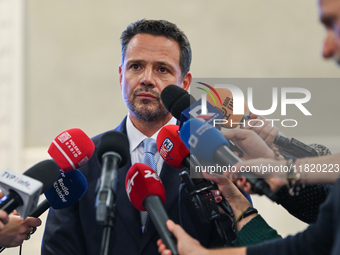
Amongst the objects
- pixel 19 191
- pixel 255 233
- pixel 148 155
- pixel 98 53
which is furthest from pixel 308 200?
pixel 98 53

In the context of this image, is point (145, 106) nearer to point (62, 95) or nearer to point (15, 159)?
point (62, 95)

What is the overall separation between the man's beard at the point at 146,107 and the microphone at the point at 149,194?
72 centimetres

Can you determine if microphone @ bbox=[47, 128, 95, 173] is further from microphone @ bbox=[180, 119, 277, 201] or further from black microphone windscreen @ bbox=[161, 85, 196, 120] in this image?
microphone @ bbox=[180, 119, 277, 201]

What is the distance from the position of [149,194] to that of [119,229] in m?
0.55

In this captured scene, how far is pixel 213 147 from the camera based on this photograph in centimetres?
104

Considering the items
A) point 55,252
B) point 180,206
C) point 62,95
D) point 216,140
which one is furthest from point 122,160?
point 62,95

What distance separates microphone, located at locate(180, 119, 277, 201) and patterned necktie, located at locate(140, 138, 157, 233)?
601 millimetres

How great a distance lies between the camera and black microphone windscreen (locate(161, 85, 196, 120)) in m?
1.46

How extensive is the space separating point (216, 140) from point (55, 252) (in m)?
1.10

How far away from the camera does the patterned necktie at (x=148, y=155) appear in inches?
67.2

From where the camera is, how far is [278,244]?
0.96 m

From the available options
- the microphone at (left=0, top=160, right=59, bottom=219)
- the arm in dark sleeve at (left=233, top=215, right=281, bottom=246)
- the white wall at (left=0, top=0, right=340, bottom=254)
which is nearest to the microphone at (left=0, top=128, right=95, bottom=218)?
the microphone at (left=0, top=160, right=59, bottom=219)

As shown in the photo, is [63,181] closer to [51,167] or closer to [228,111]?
[51,167]

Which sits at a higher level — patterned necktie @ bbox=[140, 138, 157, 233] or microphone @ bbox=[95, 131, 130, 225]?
microphone @ bbox=[95, 131, 130, 225]
